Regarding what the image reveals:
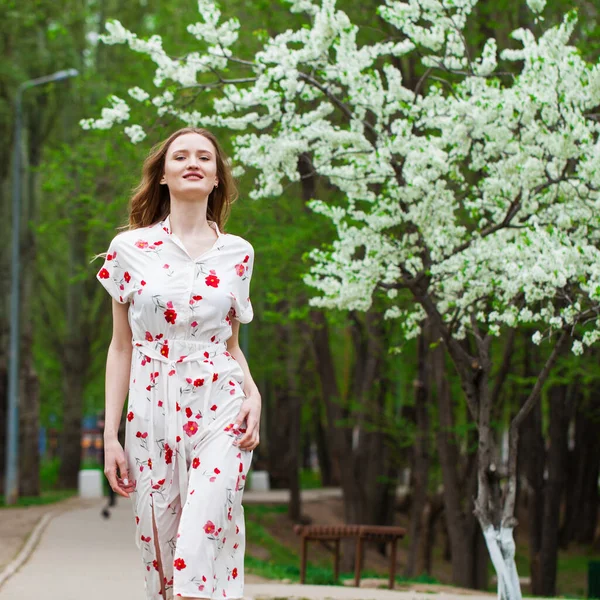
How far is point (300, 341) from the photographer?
29812 millimetres

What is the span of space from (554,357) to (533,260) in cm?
97

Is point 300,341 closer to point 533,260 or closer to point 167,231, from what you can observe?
point 533,260

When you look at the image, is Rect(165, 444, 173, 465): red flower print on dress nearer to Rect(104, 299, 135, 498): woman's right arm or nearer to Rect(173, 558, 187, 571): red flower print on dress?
Rect(104, 299, 135, 498): woman's right arm

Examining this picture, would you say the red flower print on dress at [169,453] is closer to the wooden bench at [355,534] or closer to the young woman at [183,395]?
the young woman at [183,395]

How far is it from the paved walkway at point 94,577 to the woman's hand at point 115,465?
548 centimetres

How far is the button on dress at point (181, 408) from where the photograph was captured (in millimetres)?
4102

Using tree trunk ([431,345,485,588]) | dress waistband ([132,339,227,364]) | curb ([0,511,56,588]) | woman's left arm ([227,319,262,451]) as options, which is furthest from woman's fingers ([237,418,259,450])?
tree trunk ([431,345,485,588])

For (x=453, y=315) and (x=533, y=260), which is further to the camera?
(x=453, y=315)

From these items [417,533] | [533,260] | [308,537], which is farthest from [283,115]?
[417,533]

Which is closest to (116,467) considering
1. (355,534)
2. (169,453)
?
(169,453)

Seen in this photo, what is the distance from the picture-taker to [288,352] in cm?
2891

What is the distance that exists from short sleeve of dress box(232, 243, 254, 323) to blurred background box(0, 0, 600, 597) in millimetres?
6520

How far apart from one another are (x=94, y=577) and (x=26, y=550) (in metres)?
2.79

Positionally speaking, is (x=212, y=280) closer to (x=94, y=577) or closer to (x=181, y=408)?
(x=181, y=408)
